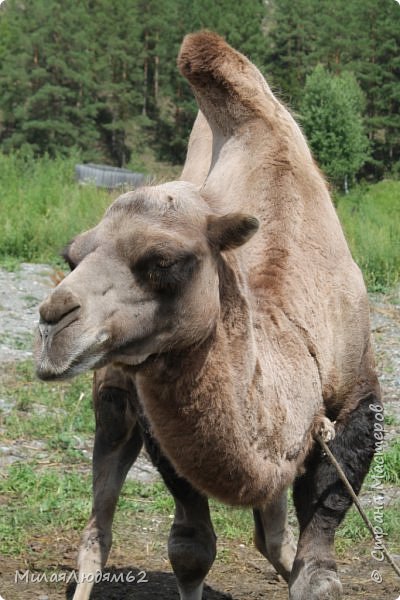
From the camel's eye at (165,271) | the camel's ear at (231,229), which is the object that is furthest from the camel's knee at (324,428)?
the camel's eye at (165,271)

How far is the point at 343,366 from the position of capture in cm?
396

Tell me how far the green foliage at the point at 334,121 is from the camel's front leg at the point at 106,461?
46571 millimetres

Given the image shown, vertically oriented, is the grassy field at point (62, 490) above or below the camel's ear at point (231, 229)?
below

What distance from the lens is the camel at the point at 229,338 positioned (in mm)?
2953

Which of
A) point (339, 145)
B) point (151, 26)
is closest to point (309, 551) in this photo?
point (339, 145)

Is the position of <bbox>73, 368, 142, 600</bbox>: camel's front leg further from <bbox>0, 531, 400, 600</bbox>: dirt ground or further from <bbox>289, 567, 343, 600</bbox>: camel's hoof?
<bbox>289, 567, 343, 600</bbox>: camel's hoof

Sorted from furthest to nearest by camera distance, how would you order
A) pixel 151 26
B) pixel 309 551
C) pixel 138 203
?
1. pixel 151 26
2. pixel 309 551
3. pixel 138 203

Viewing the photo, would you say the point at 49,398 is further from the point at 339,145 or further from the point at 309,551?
the point at 339,145

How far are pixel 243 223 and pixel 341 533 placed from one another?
9.43 ft

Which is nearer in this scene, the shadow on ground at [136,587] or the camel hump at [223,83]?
the camel hump at [223,83]

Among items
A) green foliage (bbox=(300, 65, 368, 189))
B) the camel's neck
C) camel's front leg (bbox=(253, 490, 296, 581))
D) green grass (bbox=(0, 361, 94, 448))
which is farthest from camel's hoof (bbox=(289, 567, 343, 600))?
green foliage (bbox=(300, 65, 368, 189))

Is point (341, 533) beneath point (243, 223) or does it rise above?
beneath

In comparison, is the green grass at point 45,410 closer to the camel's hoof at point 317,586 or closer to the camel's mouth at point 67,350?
the camel's hoof at point 317,586

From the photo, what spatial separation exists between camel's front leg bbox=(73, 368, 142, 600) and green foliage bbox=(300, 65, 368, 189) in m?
46.6
